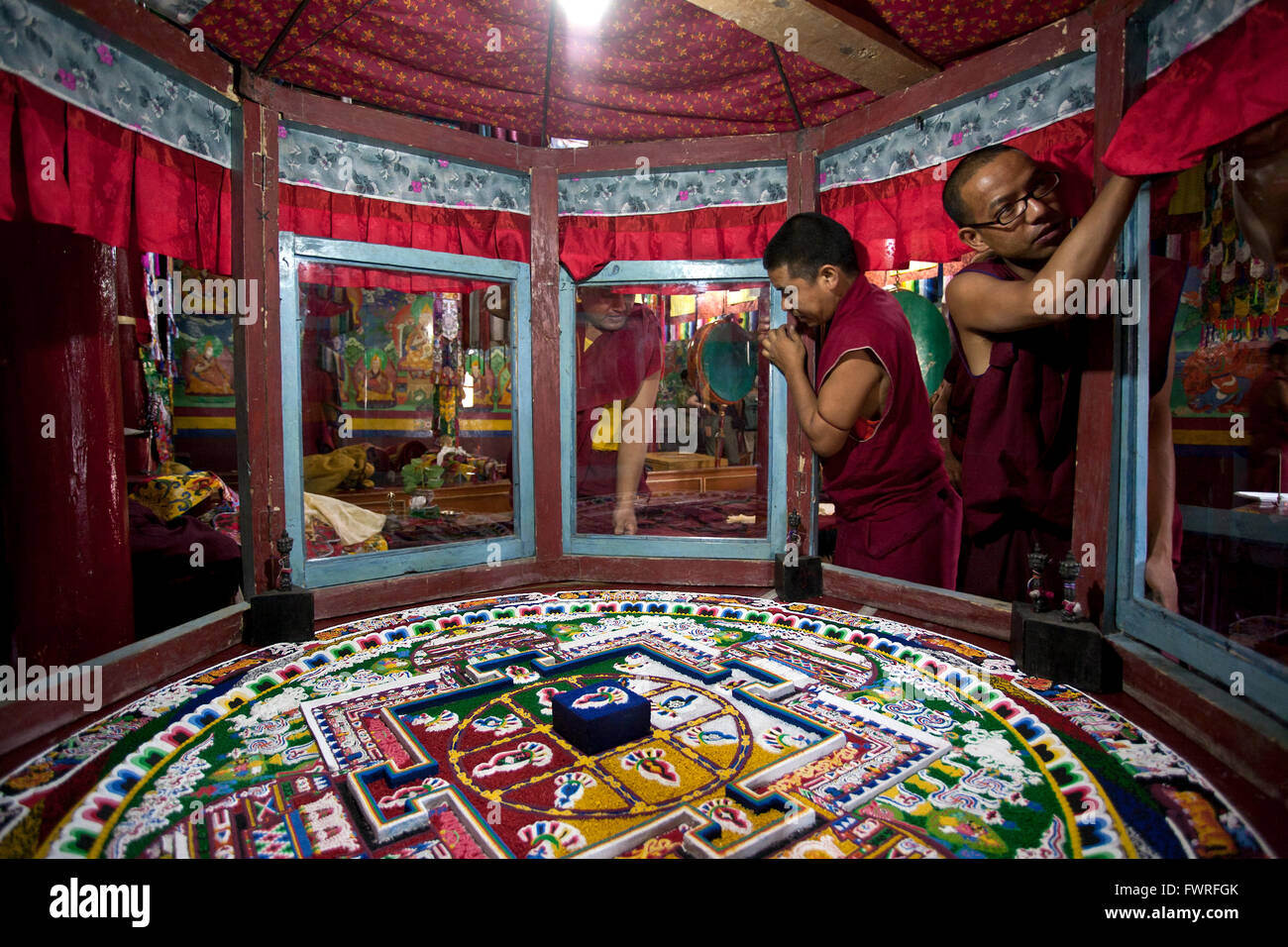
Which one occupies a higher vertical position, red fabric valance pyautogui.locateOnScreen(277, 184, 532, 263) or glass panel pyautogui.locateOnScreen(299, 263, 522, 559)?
red fabric valance pyautogui.locateOnScreen(277, 184, 532, 263)

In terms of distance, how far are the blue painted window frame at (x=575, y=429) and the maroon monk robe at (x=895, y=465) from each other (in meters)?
0.40

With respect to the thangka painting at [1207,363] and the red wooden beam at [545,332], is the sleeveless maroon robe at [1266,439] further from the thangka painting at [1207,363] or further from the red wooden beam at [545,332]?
the red wooden beam at [545,332]

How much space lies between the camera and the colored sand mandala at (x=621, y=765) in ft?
5.12

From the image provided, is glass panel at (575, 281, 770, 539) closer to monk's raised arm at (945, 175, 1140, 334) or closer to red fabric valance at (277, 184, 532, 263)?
red fabric valance at (277, 184, 532, 263)

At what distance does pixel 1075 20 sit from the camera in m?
2.66

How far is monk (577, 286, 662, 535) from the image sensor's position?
4137mm

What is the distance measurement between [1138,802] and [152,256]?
6842 millimetres

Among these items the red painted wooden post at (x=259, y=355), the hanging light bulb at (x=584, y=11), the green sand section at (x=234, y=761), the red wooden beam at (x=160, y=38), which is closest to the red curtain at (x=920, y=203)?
the hanging light bulb at (x=584, y=11)

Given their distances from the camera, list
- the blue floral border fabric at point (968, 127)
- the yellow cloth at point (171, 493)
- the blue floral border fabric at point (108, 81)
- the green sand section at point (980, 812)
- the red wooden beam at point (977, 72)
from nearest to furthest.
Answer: the green sand section at point (980, 812)
the blue floral border fabric at point (108, 81)
the red wooden beam at point (977, 72)
the blue floral border fabric at point (968, 127)
the yellow cloth at point (171, 493)

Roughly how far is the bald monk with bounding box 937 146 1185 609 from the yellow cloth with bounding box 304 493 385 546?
3202mm

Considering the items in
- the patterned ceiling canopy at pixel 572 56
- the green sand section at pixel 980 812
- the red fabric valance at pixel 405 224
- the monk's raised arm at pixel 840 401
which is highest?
the patterned ceiling canopy at pixel 572 56

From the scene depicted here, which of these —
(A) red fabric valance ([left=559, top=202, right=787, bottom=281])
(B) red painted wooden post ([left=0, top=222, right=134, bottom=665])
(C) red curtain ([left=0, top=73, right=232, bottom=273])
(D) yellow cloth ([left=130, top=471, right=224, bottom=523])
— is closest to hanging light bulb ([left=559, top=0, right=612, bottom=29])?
(A) red fabric valance ([left=559, top=202, right=787, bottom=281])

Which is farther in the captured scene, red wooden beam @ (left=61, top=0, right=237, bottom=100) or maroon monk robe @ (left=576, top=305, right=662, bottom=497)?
maroon monk robe @ (left=576, top=305, right=662, bottom=497)
